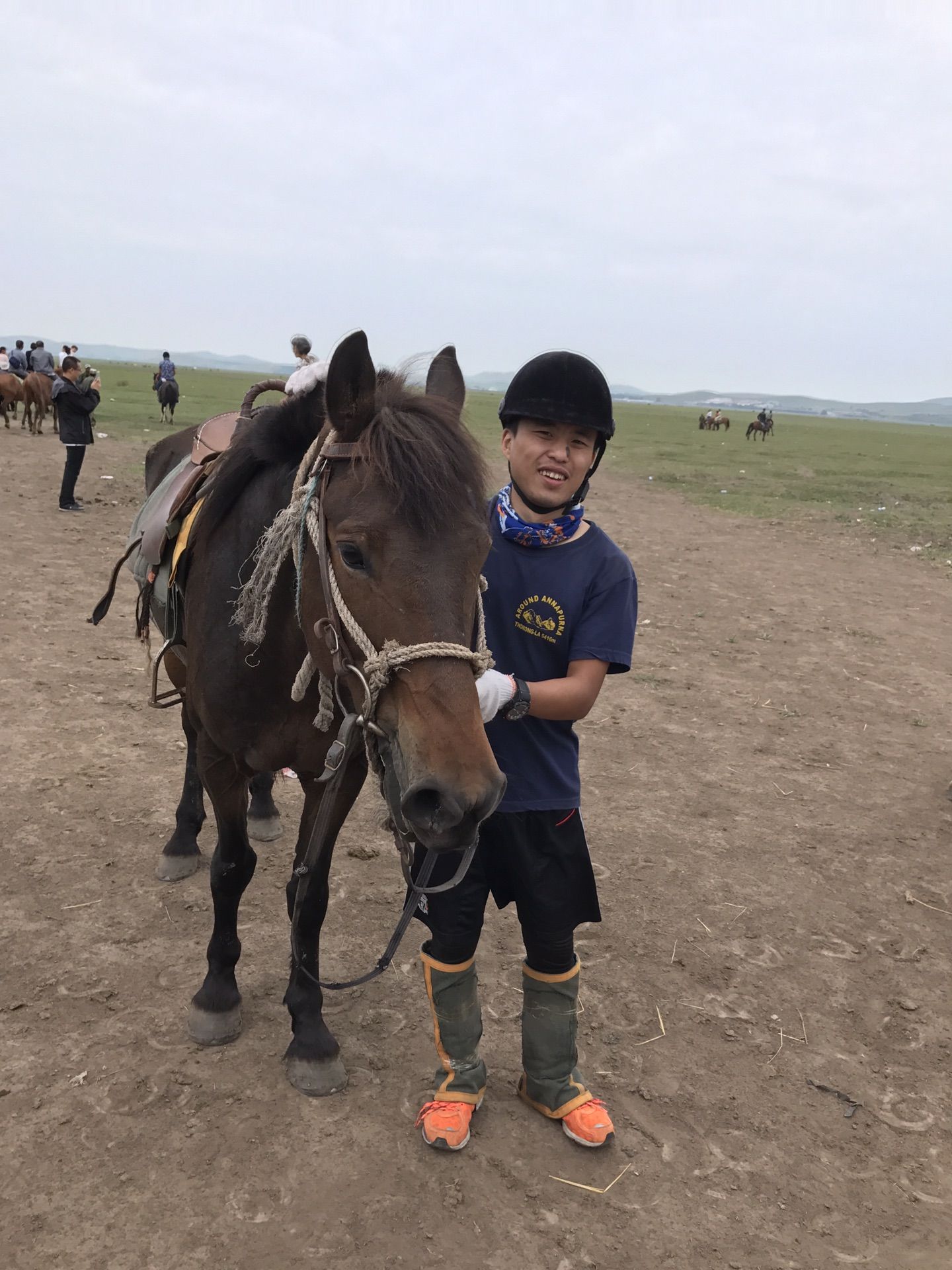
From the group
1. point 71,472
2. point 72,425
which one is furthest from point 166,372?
point 71,472

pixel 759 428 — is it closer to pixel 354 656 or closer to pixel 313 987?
pixel 313 987

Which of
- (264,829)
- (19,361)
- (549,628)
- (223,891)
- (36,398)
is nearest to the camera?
(549,628)

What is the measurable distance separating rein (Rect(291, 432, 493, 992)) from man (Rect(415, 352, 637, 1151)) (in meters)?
0.39

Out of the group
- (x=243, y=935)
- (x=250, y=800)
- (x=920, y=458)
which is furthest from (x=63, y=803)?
(x=920, y=458)

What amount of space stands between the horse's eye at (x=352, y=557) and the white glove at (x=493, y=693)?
1.34 ft

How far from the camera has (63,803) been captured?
4.43 m

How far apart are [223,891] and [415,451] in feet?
6.49

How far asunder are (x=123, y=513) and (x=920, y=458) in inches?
1600

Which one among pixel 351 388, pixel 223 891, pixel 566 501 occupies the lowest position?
pixel 223 891

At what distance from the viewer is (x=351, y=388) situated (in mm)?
2078

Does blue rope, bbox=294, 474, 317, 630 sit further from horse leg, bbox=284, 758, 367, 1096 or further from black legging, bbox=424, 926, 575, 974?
black legging, bbox=424, 926, 575, 974

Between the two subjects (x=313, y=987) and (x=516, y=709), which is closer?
(x=516, y=709)

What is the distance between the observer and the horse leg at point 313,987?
281 cm

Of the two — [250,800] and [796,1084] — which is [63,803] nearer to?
[250,800]
